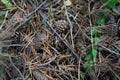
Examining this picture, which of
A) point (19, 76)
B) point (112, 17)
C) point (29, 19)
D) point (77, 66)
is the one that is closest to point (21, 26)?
point (29, 19)

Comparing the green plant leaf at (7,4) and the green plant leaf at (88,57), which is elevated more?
the green plant leaf at (7,4)

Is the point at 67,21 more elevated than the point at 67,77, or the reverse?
the point at 67,21

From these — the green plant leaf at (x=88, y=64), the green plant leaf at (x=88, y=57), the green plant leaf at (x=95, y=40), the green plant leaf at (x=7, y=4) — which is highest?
the green plant leaf at (x=7, y=4)

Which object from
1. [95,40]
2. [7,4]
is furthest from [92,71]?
[7,4]

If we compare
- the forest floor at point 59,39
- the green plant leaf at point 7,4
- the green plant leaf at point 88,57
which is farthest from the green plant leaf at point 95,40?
the green plant leaf at point 7,4

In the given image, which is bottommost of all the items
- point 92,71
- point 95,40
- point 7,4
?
point 92,71

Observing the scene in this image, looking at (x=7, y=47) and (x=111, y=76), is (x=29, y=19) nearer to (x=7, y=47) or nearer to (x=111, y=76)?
(x=7, y=47)

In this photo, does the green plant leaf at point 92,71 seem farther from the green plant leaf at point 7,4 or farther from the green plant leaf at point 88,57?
the green plant leaf at point 7,4

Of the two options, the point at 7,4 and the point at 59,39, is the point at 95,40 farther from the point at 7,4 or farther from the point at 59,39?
the point at 7,4

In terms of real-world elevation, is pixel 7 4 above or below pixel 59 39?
above
